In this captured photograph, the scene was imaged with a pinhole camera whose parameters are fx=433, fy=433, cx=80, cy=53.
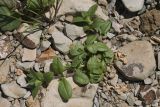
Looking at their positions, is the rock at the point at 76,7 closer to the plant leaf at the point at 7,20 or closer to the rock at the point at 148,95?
the plant leaf at the point at 7,20

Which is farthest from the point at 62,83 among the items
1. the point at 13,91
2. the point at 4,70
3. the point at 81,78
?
the point at 4,70

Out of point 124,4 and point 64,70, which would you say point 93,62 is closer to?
point 64,70

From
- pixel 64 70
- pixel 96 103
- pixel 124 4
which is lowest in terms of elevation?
pixel 96 103

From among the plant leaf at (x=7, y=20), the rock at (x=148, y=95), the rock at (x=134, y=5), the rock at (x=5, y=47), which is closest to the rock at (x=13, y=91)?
the rock at (x=5, y=47)

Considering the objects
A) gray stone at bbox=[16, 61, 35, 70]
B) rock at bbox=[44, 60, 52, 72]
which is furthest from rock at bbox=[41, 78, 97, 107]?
gray stone at bbox=[16, 61, 35, 70]

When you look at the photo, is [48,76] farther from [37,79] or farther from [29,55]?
[29,55]

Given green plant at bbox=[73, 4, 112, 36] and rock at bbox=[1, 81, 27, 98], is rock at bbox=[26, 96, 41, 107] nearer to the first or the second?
rock at bbox=[1, 81, 27, 98]

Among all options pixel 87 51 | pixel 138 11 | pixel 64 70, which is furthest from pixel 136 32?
pixel 64 70
